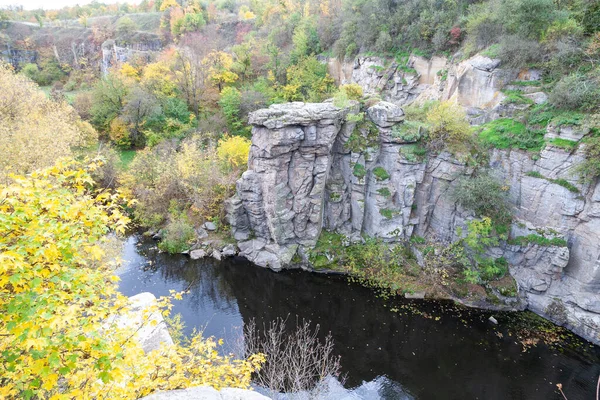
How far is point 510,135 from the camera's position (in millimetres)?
21422

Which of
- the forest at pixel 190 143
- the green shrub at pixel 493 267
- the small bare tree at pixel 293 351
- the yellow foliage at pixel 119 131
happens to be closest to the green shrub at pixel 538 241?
the forest at pixel 190 143

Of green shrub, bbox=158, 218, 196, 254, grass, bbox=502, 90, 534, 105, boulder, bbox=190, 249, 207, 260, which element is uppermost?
grass, bbox=502, 90, 534, 105

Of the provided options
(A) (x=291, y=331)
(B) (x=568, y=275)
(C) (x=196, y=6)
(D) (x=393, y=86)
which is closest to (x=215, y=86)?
(D) (x=393, y=86)

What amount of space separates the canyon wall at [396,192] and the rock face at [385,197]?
0.07 meters

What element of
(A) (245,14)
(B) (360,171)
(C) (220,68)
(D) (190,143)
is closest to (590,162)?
(B) (360,171)

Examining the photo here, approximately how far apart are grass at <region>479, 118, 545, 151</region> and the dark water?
1071cm

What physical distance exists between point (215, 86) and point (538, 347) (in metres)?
41.1

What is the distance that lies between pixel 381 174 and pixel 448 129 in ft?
17.4

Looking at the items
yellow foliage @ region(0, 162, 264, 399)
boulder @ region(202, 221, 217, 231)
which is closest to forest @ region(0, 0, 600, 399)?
yellow foliage @ region(0, 162, 264, 399)

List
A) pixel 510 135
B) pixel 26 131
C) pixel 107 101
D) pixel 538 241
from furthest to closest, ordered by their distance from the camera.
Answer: pixel 107 101, pixel 510 135, pixel 538 241, pixel 26 131

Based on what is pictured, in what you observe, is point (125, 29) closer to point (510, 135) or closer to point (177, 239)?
point (177, 239)

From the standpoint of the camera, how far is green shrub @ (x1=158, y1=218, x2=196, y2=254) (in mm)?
25781

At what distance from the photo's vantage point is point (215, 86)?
42500 mm

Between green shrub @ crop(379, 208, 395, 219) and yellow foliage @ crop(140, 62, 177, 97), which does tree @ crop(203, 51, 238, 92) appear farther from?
green shrub @ crop(379, 208, 395, 219)
